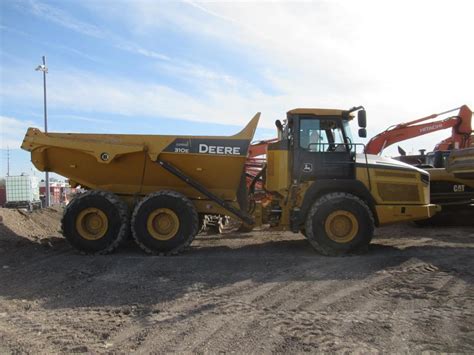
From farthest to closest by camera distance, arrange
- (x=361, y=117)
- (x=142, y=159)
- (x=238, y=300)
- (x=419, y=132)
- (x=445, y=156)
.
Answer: (x=419, y=132) < (x=445, y=156) < (x=142, y=159) < (x=361, y=117) < (x=238, y=300)

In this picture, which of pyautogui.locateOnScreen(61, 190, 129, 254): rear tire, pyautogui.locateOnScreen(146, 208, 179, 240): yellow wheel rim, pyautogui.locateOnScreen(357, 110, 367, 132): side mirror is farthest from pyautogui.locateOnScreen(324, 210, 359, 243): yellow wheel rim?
pyautogui.locateOnScreen(61, 190, 129, 254): rear tire

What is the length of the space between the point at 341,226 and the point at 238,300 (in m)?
3.36

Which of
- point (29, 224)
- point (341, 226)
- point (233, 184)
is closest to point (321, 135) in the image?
point (341, 226)

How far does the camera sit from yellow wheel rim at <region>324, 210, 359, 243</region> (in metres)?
8.49

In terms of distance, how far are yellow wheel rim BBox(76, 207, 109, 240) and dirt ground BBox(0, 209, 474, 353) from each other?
498 mm

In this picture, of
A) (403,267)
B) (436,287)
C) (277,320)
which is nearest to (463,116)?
(403,267)

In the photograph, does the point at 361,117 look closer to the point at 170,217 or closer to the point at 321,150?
the point at 321,150

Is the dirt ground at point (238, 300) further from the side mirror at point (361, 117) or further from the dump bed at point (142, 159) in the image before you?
the side mirror at point (361, 117)

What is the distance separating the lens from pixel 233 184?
30.1 ft

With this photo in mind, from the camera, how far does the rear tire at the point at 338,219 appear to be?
27.8 feet

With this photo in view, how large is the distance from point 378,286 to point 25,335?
4392 mm

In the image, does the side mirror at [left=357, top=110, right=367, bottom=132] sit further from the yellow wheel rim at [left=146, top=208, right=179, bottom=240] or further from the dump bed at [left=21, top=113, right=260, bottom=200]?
the yellow wheel rim at [left=146, top=208, right=179, bottom=240]

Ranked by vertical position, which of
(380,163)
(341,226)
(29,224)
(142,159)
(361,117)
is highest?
(361,117)

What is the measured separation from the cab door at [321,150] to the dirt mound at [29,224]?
20.3 ft
